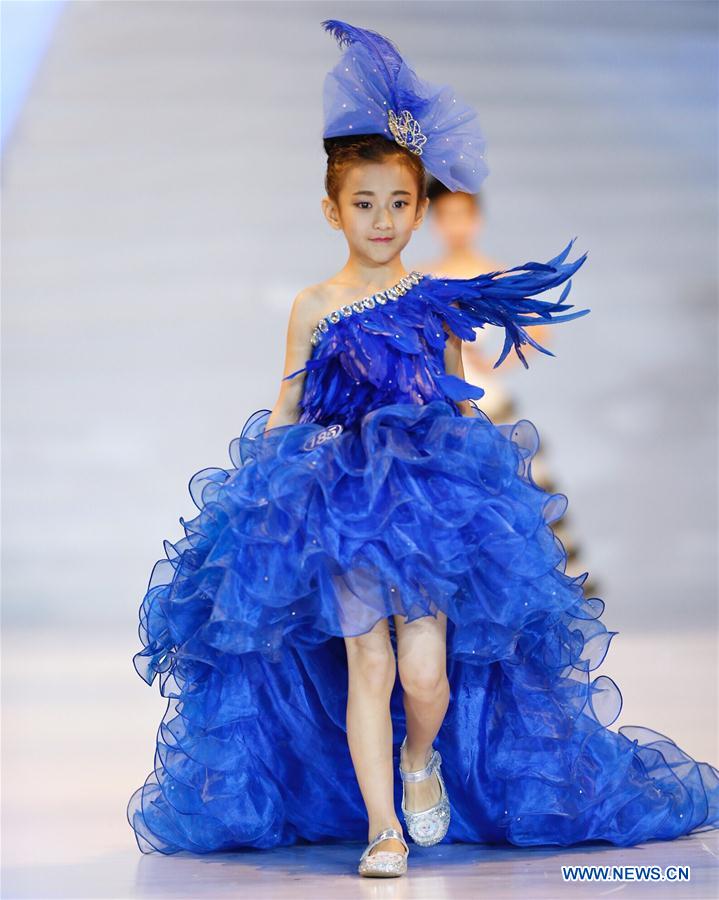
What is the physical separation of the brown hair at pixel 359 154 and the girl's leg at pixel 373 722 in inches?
36.6

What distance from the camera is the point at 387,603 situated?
268 cm

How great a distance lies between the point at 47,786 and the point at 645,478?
4126mm

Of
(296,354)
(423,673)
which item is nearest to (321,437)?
(296,354)

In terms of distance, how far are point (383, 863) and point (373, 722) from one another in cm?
25

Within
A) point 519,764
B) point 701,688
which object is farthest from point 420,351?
point 701,688

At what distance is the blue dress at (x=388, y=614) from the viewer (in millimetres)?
2709

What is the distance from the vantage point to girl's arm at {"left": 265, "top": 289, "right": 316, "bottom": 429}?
305 cm

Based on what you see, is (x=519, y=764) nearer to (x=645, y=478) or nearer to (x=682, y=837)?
(x=682, y=837)

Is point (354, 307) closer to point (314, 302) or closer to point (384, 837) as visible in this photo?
point (314, 302)

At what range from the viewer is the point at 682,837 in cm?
298

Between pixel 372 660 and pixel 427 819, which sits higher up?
pixel 372 660

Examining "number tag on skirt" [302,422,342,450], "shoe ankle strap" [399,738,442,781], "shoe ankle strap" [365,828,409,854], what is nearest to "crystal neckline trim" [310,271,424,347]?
"number tag on skirt" [302,422,342,450]

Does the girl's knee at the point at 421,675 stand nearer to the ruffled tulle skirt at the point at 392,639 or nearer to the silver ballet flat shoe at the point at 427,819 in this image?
the ruffled tulle skirt at the point at 392,639

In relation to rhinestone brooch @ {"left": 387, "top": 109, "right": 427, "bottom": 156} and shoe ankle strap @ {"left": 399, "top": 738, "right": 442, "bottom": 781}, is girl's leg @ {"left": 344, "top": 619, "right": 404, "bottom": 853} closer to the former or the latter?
shoe ankle strap @ {"left": 399, "top": 738, "right": 442, "bottom": 781}
